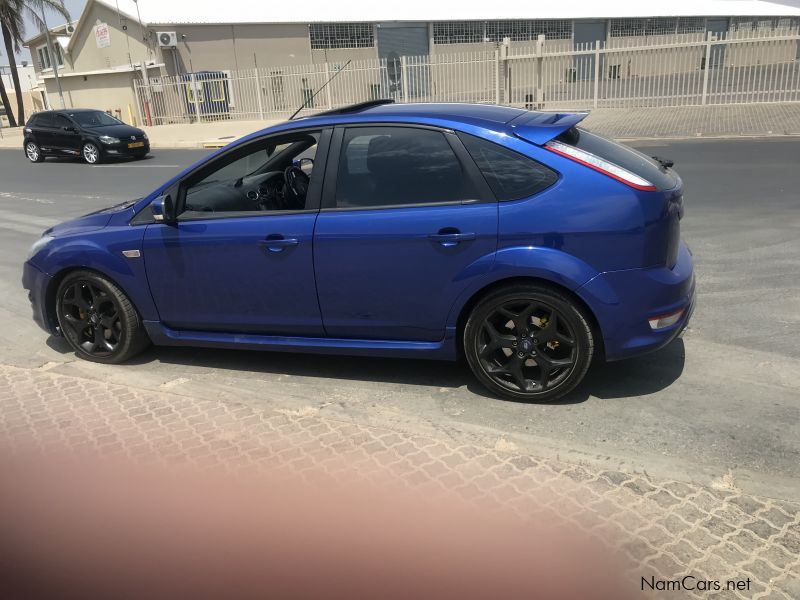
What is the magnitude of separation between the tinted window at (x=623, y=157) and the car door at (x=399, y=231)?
0.67 meters

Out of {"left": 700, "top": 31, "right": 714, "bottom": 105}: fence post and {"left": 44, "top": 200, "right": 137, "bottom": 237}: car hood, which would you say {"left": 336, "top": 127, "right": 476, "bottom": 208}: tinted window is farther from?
{"left": 700, "top": 31, "right": 714, "bottom": 105}: fence post

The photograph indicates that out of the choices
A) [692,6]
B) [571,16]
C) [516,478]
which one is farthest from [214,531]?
[692,6]

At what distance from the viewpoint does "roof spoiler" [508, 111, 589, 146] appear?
Result: 148 inches

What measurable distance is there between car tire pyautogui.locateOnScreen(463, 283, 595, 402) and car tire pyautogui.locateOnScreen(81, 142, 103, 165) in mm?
17997

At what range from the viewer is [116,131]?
19156 millimetres

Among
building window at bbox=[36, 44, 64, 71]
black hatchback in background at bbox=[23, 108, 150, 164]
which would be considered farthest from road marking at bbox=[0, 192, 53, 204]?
building window at bbox=[36, 44, 64, 71]

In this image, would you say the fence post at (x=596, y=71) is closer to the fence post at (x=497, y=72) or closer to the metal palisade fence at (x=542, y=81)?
the metal palisade fence at (x=542, y=81)

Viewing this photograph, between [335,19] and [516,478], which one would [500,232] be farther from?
[335,19]

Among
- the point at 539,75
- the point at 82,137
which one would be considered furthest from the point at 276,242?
the point at 539,75

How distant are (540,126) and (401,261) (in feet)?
3.62

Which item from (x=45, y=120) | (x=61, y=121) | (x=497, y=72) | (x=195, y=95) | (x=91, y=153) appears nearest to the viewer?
(x=91, y=153)

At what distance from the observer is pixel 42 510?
3.22m

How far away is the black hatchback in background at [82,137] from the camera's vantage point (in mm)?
18906

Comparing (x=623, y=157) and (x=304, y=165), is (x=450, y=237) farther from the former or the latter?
(x=304, y=165)
